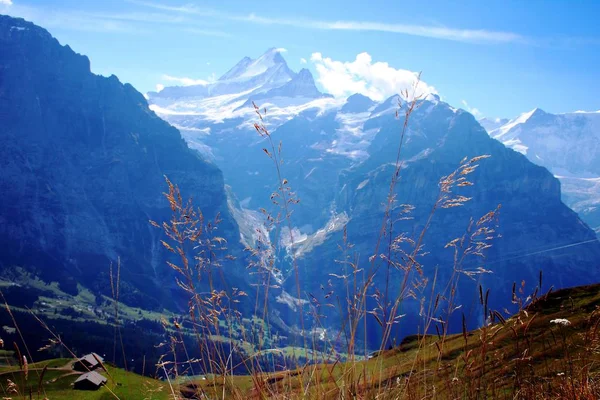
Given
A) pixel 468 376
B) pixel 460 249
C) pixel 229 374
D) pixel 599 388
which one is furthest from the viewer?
pixel 460 249

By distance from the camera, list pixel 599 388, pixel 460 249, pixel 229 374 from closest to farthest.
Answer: pixel 599 388 → pixel 229 374 → pixel 460 249

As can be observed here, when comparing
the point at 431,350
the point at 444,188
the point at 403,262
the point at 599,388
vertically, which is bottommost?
the point at 431,350

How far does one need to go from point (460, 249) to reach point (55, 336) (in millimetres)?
3969

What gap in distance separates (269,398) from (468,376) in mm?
1681

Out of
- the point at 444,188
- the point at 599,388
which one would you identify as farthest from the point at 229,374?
the point at 599,388

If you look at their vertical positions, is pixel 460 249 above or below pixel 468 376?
above

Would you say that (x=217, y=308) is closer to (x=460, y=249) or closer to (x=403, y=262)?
(x=403, y=262)

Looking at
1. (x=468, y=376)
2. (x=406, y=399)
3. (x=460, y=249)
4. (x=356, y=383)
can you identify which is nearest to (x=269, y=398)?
(x=356, y=383)

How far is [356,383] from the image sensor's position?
374cm

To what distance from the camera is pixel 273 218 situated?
190 inches

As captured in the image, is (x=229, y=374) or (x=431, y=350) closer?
(x=229, y=374)

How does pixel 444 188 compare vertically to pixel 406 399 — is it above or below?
above

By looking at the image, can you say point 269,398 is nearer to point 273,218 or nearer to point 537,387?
point 273,218

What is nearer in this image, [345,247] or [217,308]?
[217,308]
